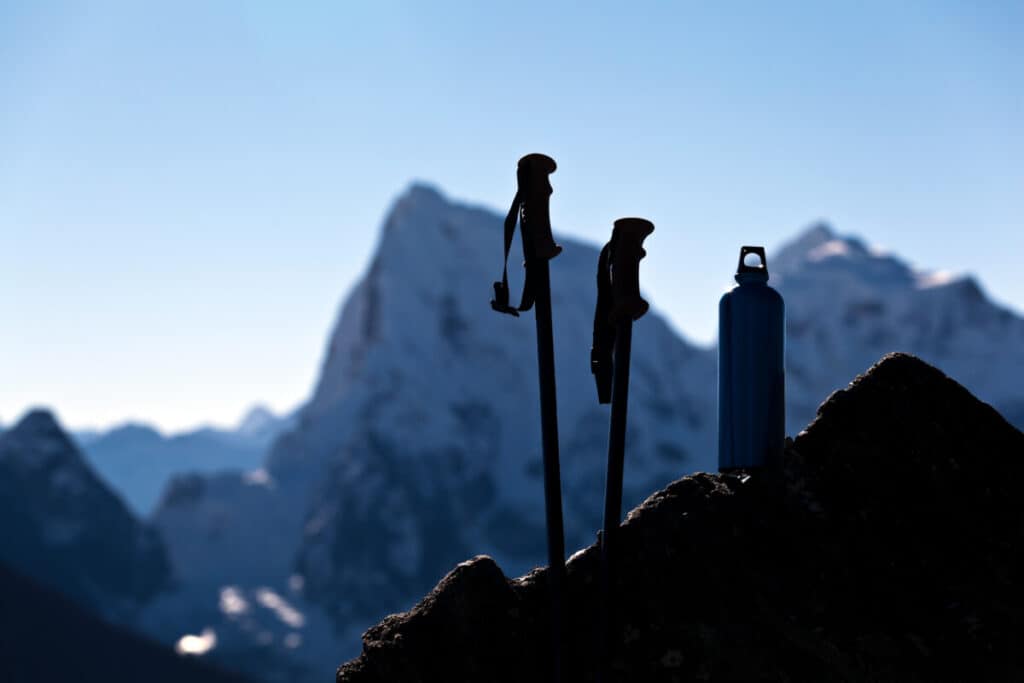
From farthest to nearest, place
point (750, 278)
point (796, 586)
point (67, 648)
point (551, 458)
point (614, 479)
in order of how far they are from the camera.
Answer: point (67, 648) < point (750, 278) < point (796, 586) < point (614, 479) < point (551, 458)

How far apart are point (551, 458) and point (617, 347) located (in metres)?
0.78

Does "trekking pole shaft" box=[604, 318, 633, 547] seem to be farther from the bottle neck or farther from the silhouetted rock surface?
the bottle neck

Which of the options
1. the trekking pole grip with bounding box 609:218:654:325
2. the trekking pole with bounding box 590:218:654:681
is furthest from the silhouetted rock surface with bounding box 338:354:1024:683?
the trekking pole grip with bounding box 609:218:654:325

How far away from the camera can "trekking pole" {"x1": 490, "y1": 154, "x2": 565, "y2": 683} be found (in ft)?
24.0

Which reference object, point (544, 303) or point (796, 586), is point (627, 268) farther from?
point (796, 586)

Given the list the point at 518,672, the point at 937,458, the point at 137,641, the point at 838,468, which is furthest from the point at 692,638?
the point at 137,641

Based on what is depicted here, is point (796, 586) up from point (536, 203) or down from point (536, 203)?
down

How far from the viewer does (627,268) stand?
7.54 metres

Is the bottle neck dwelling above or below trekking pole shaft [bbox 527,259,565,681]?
above

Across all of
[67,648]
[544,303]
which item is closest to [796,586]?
[544,303]

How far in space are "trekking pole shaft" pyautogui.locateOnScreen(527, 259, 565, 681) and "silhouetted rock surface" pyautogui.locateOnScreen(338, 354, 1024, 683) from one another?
0.30m

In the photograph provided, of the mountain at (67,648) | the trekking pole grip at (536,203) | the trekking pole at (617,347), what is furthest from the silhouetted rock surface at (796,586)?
the mountain at (67,648)

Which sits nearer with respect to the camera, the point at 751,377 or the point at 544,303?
the point at 544,303

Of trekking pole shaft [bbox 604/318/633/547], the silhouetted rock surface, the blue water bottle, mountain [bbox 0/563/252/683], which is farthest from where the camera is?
mountain [bbox 0/563/252/683]
